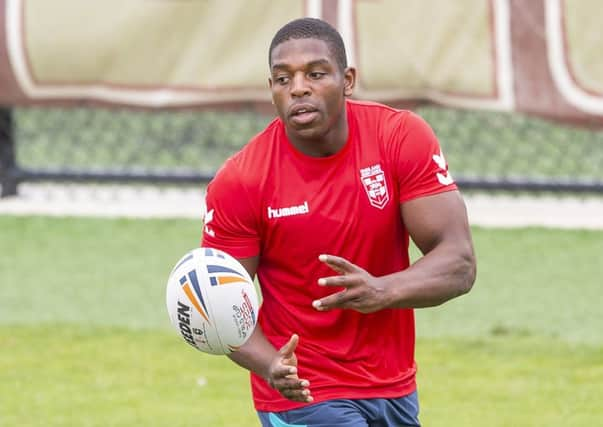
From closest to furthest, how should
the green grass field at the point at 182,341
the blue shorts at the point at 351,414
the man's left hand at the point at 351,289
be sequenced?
the man's left hand at the point at 351,289, the blue shorts at the point at 351,414, the green grass field at the point at 182,341

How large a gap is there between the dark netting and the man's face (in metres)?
6.64

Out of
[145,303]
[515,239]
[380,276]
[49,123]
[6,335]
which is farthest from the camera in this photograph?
[49,123]

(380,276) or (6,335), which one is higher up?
(380,276)

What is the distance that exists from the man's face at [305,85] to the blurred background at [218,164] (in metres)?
2.92

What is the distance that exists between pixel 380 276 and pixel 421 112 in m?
8.42

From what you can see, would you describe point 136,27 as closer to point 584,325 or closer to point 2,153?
point 2,153

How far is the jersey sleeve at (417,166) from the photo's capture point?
5039 millimetres

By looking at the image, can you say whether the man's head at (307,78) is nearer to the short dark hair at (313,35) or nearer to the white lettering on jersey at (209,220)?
the short dark hair at (313,35)

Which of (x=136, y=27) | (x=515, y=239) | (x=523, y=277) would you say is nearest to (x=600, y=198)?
(x=515, y=239)

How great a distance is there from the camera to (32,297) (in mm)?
10078

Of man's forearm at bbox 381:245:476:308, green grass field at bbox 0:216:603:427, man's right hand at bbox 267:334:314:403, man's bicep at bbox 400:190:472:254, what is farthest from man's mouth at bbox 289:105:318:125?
→ green grass field at bbox 0:216:603:427

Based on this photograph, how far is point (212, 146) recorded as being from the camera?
14766mm

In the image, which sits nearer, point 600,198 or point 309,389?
A: point 309,389

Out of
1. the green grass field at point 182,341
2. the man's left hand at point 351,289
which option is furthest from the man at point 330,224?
the green grass field at point 182,341
